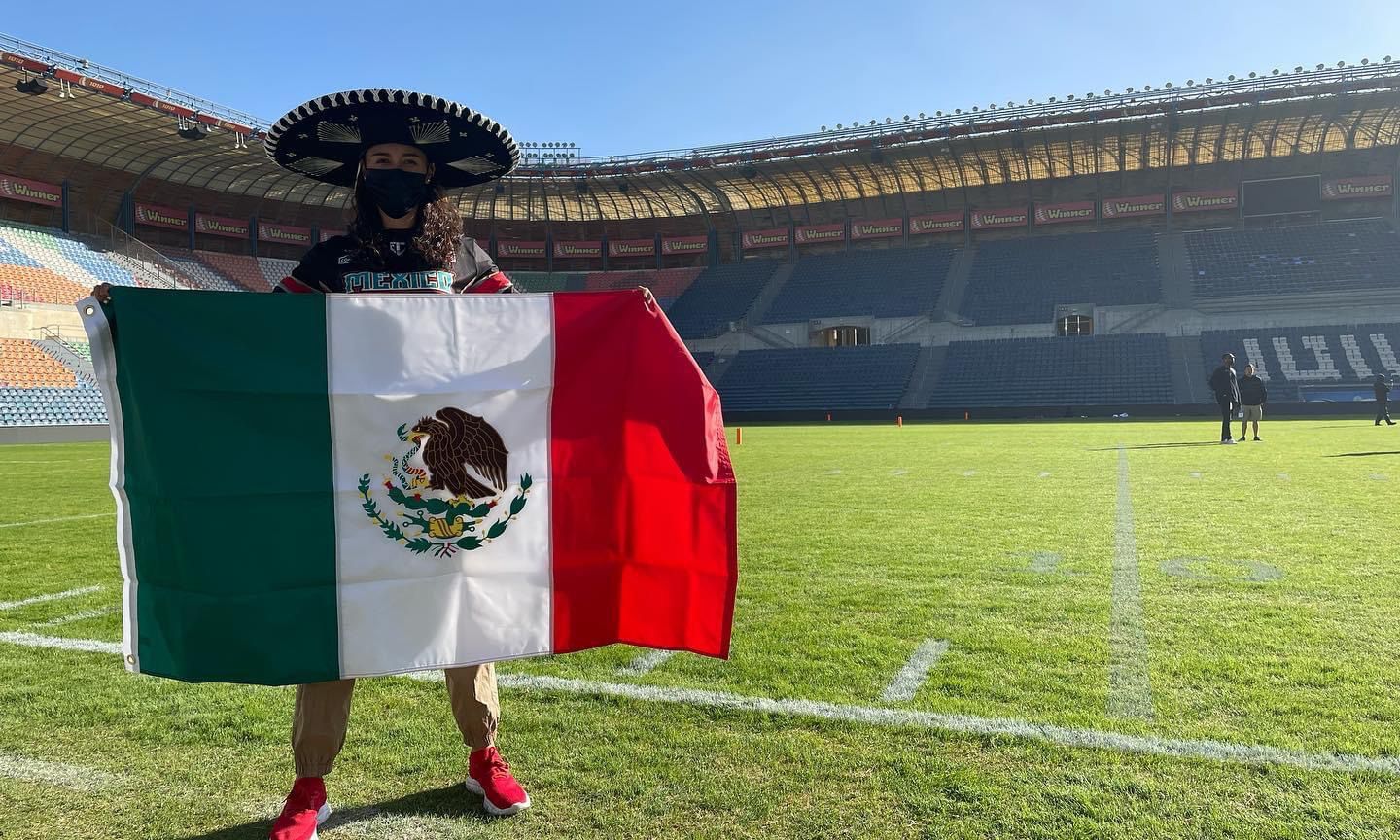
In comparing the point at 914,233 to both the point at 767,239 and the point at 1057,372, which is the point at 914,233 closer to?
the point at 767,239

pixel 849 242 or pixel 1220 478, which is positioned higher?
pixel 849 242

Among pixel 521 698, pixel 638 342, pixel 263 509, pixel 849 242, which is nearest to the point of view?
pixel 263 509

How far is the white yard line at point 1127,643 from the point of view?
9.87 feet

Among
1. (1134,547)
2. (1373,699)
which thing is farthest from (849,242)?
(1373,699)

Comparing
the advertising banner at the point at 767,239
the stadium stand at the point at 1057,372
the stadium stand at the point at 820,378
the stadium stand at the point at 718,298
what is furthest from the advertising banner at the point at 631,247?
the stadium stand at the point at 1057,372

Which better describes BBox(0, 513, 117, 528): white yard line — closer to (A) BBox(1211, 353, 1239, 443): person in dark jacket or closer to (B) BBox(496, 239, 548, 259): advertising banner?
(A) BBox(1211, 353, 1239, 443): person in dark jacket

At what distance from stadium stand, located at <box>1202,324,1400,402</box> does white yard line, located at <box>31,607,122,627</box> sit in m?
32.8

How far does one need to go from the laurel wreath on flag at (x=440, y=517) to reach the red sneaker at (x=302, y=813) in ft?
2.24

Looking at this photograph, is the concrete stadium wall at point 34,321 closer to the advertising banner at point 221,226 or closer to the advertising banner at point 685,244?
the advertising banner at point 221,226

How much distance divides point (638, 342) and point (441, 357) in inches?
Result: 22.9

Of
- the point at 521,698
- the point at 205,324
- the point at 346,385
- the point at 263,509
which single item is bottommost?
the point at 521,698

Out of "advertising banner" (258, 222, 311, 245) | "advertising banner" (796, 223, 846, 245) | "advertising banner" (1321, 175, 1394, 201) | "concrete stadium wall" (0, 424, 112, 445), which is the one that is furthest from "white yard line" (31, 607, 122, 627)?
"advertising banner" (1321, 175, 1394, 201)

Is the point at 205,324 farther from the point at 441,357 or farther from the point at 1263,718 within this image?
the point at 1263,718

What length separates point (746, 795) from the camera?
7.82 ft
